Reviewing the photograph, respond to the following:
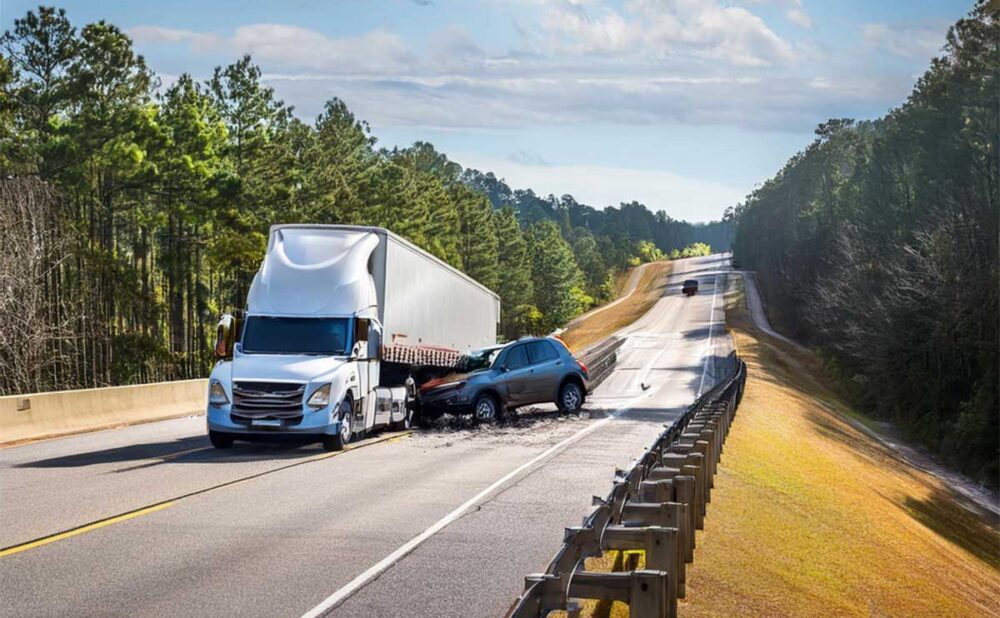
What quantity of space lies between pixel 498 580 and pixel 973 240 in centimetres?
4925

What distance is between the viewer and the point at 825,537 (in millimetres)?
16516

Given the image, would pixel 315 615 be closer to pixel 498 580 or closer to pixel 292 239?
pixel 498 580

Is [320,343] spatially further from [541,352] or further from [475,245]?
[475,245]

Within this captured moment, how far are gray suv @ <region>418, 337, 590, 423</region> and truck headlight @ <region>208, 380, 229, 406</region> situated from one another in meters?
8.11

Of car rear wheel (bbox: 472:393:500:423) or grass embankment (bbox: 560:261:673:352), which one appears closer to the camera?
car rear wheel (bbox: 472:393:500:423)

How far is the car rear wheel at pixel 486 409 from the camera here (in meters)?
27.8

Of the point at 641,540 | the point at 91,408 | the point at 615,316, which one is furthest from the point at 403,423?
the point at 615,316

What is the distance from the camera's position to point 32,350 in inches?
1443

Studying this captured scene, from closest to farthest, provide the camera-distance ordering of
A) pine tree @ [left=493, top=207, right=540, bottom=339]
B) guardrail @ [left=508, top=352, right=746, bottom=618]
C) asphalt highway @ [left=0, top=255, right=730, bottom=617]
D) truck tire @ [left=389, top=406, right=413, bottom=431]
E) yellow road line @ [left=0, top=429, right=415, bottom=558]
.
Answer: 1. guardrail @ [left=508, top=352, right=746, bottom=618]
2. asphalt highway @ [left=0, top=255, right=730, bottom=617]
3. yellow road line @ [left=0, top=429, right=415, bottom=558]
4. truck tire @ [left=389, top=406, right=413, bottom=431]
5. pine tree @ [left=493, top=207, right=540, bottom=339]

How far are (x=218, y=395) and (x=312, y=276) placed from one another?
123 inches

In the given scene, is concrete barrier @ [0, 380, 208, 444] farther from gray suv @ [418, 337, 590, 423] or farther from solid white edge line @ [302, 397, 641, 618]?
solid white edge line @ [302, 397, 641, 618]

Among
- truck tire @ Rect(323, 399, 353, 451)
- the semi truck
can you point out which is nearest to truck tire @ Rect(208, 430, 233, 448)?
the semi truck

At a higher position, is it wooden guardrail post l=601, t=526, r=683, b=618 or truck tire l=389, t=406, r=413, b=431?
wooden guardrail post l=601, t=526, r=683, b=618

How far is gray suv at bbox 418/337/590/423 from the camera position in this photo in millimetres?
27672
